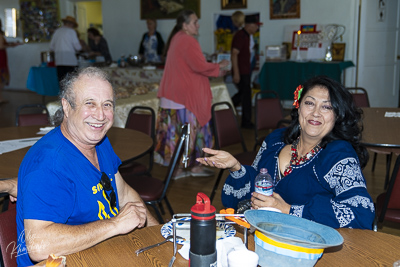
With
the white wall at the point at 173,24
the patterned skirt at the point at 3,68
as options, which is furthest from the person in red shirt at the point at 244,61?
the patterned skirt at the point at 3,68

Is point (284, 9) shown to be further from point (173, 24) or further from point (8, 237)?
point (8, 237)

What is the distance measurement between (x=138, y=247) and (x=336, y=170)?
93 cm

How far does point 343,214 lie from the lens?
1635 mm

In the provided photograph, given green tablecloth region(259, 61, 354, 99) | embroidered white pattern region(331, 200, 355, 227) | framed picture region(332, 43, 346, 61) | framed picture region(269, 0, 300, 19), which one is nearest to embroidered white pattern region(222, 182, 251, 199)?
embroidered white pattern region(331, 200, 355, 227)

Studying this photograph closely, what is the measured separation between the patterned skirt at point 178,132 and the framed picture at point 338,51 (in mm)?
4116

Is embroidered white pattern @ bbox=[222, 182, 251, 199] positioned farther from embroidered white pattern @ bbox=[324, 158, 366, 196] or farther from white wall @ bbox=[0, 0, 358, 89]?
white wall @ bbox=[0, 0, 358, 89]

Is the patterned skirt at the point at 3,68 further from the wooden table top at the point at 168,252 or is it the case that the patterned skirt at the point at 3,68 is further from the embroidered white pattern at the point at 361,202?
the embroidered white pattern at the point at 361,202

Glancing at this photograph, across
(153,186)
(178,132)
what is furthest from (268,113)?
(153,186)

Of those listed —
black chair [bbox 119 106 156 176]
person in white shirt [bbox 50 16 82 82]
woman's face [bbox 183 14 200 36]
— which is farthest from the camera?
person in white shirt [bbox 50 16 82 82]

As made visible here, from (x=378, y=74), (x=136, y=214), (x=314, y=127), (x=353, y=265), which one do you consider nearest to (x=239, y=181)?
(x=314, y=127)

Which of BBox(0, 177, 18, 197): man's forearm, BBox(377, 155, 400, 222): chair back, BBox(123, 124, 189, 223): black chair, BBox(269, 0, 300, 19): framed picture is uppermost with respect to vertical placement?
BBox(269, 0, 300, 19): framed picture

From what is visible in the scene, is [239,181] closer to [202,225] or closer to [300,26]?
[202,225]

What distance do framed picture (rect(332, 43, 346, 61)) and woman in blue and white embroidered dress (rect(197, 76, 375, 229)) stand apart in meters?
6.02

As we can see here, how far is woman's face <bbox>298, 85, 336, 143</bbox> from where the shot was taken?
195 cm
